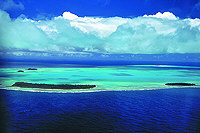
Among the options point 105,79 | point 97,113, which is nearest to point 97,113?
point 97,113

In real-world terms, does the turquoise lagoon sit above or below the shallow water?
above

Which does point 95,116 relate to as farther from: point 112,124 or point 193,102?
point 193,102

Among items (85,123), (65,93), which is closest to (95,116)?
(85,123)

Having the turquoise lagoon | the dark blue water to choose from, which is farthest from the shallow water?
the turquoise lagoon

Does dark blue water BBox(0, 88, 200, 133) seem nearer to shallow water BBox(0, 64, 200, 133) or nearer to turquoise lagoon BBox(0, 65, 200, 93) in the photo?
shallow water BBox(0, 64, 200, 133)

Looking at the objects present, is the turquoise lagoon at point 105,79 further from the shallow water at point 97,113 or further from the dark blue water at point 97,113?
the dark blue water at point 97,113

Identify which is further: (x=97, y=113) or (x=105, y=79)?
(x=105, y=79)

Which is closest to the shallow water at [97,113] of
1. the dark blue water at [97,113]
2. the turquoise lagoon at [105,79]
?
the dark blue water at [97,113]

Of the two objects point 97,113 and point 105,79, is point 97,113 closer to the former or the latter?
point 97,113

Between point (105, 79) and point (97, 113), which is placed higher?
point (105, 79)
